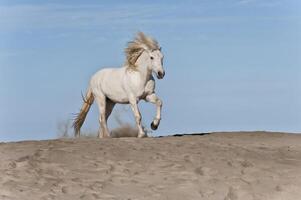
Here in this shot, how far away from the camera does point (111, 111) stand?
47.4 ft

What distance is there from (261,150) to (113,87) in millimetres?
3769

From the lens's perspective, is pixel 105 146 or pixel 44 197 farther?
pixel 105 146

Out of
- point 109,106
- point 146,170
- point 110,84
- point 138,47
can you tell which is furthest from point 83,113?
point 146,170

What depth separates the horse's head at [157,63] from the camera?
1260 centimetres

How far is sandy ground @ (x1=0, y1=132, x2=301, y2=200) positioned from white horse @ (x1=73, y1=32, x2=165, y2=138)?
5.19 feet

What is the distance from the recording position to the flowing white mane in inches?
516

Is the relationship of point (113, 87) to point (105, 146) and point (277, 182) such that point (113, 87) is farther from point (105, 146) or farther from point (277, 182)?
point (277, 182)

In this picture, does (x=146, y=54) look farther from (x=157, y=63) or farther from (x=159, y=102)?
(x=159, y=102)

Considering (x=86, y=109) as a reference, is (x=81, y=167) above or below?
below

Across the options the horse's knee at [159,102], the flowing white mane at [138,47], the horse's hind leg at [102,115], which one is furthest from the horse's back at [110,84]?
the horse's knee at [159,102]

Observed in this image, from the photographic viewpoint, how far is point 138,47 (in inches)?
527

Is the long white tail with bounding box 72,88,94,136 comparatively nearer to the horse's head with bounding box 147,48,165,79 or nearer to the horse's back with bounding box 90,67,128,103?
the horse's back with bounding box 90,67,128,103

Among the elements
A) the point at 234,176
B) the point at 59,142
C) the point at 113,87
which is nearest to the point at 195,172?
the point at 234,176

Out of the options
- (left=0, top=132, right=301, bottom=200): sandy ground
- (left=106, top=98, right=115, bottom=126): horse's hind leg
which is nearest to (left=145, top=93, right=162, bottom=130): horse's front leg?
(left=0, top=132, right=301, bottom=200): sandy ground
